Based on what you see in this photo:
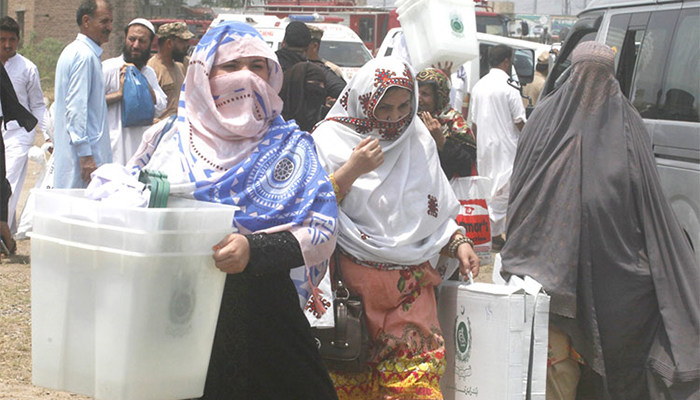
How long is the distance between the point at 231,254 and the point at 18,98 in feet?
18.8

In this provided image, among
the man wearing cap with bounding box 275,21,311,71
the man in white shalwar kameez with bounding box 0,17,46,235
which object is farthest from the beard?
the man in white shalwar kameez with bounding box 0,17,46,235

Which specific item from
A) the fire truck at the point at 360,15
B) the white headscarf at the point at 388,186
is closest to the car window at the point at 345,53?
the fire truck at the point at 360,15

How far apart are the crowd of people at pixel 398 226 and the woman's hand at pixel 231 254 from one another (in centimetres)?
2

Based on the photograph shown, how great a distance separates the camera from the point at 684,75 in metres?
4.80

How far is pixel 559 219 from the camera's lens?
3801 millimetres

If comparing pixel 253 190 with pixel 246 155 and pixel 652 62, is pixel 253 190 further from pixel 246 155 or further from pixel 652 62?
pixel 652 62

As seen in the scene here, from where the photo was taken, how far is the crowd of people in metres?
2.77

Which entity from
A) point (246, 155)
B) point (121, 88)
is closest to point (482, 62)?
point (121, 88)

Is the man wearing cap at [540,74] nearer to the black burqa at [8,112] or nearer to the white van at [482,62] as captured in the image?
the white van at [482,62]

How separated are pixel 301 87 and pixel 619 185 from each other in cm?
274

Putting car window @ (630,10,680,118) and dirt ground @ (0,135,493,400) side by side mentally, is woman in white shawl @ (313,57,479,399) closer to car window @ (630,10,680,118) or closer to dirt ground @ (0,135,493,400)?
dirt ground @ (0,135,493,400)

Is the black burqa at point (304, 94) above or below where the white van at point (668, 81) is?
below

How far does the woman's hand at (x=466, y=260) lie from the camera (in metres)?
3.53

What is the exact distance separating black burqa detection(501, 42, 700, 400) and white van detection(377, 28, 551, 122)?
7.02m
